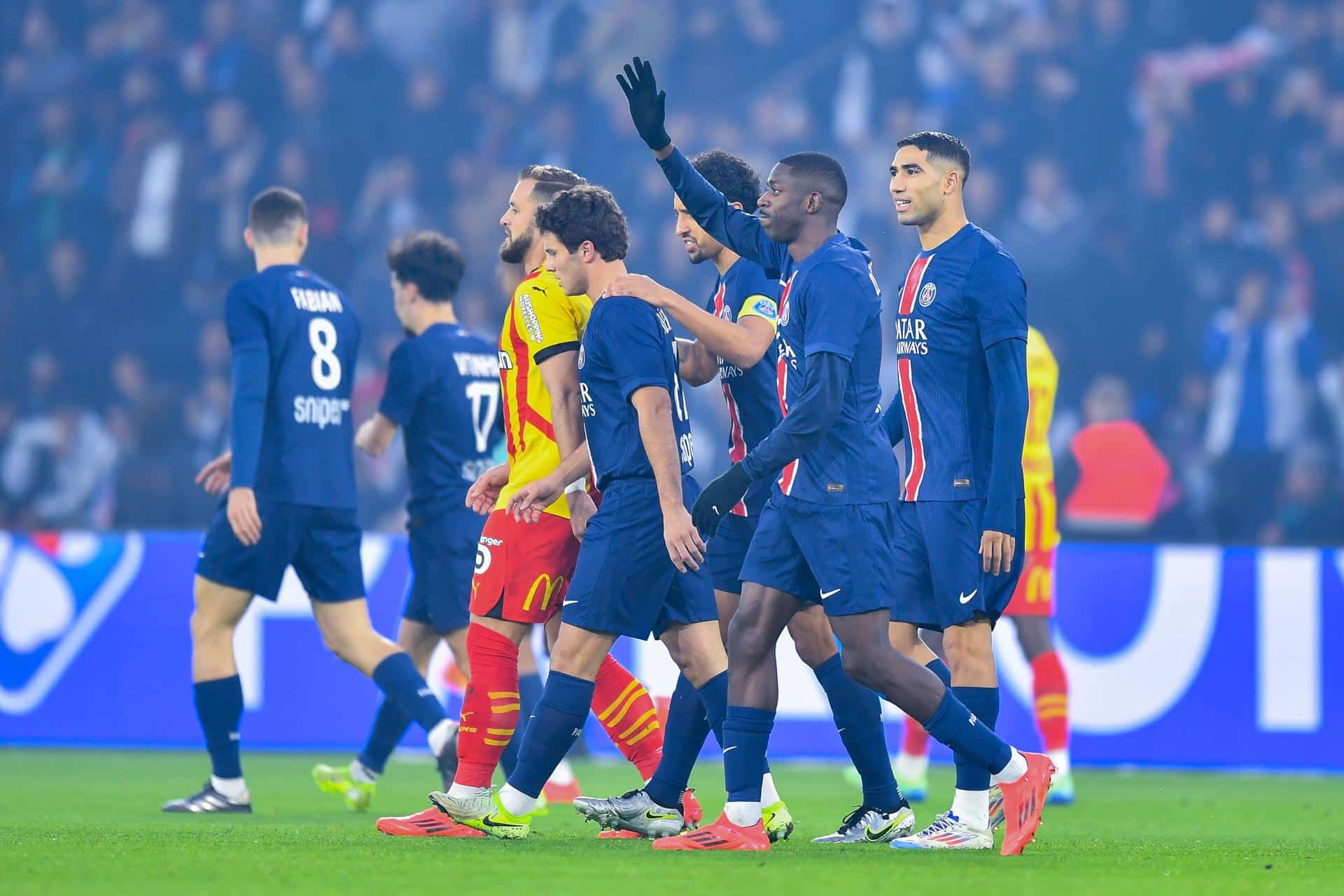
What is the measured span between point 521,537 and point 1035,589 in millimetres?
3314

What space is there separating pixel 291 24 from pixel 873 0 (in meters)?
5.32

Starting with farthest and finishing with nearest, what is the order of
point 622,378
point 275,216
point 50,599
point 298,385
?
point 50,599
point 275,216
point 298,385
point 622,378

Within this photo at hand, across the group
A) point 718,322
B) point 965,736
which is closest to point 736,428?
point 718,322

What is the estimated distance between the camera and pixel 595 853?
5.06m

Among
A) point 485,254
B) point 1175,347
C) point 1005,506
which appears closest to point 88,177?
point 485,254

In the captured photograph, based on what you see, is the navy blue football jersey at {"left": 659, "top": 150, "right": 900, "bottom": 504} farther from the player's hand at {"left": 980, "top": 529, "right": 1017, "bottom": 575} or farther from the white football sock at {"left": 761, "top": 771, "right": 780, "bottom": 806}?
the white football sock at {"left": 761, "top": 771, "right": 780, "bottom": 806}

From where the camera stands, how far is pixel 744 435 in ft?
19.3

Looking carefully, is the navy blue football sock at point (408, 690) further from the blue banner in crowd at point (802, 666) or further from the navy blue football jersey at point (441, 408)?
the blue banner in crowd at point (802, 666)

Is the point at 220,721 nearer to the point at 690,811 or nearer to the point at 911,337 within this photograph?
the point at 690,811

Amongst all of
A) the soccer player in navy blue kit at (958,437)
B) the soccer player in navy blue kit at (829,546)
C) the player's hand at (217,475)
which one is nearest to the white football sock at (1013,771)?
the soccer player in navy blue kit at (829,546)

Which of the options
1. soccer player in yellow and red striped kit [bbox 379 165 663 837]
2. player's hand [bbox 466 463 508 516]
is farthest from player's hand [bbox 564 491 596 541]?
player's hand [bbox 466 463 508 516]

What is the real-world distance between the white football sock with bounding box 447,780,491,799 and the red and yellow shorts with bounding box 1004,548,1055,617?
3315 millimetres

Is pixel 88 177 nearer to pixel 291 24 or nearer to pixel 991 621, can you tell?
pixel 291 24

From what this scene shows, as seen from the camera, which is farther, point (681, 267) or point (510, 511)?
point (681, 267)
